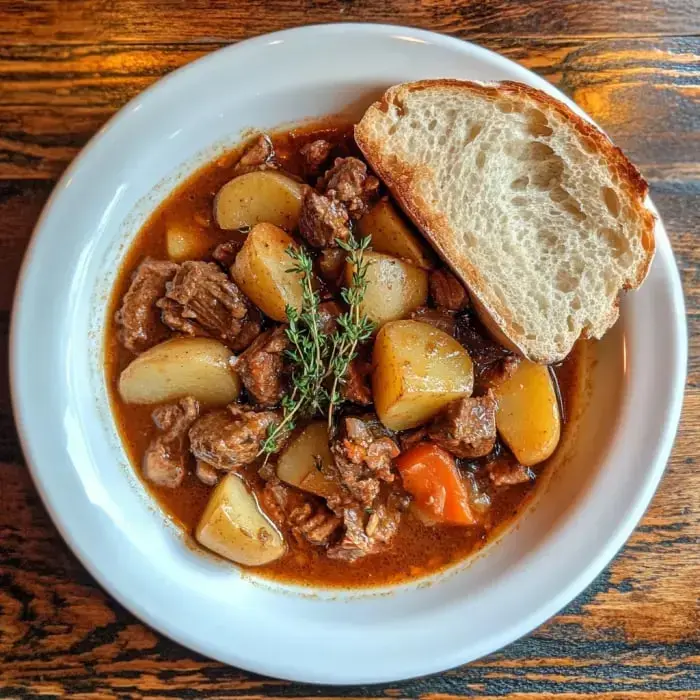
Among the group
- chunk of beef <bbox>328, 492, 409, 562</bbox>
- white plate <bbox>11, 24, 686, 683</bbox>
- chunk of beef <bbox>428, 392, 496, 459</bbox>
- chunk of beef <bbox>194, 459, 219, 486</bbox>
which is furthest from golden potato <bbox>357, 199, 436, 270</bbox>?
chunk of beef <bbox>194, 459, 219, 486</bbox>

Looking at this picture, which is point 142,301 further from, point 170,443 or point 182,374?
point 170,443

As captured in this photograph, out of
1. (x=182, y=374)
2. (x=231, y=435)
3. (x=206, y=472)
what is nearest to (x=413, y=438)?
(x=231, y=435)

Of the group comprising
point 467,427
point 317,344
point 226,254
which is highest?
point 226,254

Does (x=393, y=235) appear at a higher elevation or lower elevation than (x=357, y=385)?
higher

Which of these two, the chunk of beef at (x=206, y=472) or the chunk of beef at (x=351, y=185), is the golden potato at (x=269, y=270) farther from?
the chunk of beef at (x=206, y=472)

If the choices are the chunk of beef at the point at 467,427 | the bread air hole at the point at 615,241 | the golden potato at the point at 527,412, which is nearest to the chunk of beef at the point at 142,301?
the chunk of beef at the point at 467,427

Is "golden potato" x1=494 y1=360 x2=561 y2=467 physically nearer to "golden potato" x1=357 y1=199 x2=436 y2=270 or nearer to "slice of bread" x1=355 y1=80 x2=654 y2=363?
"slice of bread" x1=355 y1=80 x2=654 y2=363
